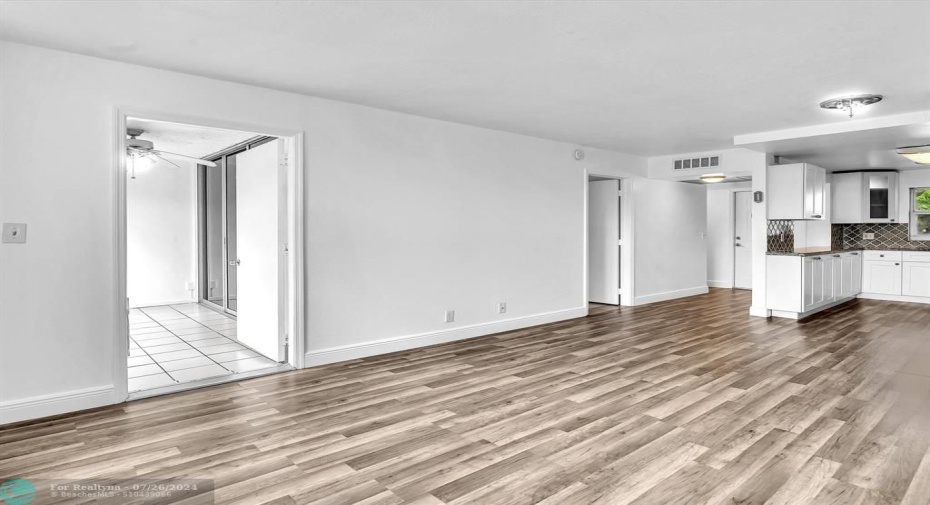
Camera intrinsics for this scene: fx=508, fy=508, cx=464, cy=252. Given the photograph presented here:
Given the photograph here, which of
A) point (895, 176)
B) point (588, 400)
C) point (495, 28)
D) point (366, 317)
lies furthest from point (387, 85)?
point (895, 176)

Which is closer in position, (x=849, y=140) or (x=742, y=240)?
(x=849, y=140)

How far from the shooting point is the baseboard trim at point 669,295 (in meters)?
8.11

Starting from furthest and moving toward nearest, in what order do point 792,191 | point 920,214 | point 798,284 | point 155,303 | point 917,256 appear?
1. point 920,214
2. point 917,256
3. point 155,303
4. point 792,191
5. point 798,284

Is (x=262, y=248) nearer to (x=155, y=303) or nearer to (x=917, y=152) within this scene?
(x=155, y=303)

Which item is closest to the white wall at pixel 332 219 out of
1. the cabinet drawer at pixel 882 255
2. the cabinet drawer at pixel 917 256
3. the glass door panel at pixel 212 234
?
the glass door panel at pixel 212 234

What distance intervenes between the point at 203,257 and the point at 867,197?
37.1 feet

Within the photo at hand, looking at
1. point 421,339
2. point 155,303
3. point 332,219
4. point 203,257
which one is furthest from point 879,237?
point 155,303

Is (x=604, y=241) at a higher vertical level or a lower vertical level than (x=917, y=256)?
higher

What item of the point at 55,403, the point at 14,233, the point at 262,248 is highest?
the point at 14,233

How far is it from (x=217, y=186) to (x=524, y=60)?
21.3 ft

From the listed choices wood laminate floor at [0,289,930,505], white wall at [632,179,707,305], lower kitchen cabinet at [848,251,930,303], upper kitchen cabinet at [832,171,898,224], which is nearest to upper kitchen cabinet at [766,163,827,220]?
white wall at [632,179,707,305]

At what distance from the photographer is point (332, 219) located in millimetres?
4547

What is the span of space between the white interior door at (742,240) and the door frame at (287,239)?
932 centimetres

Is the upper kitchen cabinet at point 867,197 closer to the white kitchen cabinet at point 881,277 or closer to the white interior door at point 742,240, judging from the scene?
the white kitchen cabinet at point 881,277
